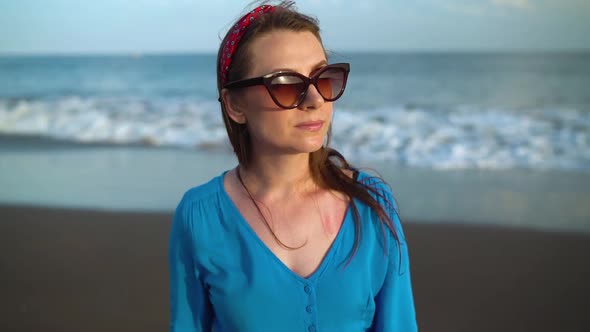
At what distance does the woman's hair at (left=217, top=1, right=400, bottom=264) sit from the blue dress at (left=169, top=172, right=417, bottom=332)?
0.09ft

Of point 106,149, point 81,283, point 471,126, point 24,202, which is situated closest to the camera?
point 81,283

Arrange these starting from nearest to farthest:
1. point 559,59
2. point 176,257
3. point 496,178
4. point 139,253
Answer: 1. point 176,257
2. point 139,253
3. point 496,178
4. point 559,59

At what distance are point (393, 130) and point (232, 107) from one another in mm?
8264

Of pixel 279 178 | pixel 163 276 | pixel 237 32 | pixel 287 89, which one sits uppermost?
pixel 237 32

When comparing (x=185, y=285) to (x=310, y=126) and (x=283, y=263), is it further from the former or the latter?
(x=310, y=126)

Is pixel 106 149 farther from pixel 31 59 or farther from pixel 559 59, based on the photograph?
pixel 31 59

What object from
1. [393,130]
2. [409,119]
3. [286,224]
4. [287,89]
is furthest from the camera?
[409,119]

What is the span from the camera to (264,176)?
186 centimetres

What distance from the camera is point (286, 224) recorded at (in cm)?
178

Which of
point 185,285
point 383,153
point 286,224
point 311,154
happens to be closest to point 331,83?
point 311,154

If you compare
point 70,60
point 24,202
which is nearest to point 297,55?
point 24,202

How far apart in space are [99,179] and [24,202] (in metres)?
0.96

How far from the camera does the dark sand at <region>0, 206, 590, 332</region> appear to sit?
376 centimetres

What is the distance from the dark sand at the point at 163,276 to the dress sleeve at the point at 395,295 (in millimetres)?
2064
